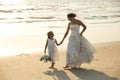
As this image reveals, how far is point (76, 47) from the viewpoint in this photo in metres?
11.1

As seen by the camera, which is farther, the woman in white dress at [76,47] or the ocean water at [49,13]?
the ocean water at [49,13]

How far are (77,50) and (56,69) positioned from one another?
33.5 inches

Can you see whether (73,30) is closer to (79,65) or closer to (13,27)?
(79,65)

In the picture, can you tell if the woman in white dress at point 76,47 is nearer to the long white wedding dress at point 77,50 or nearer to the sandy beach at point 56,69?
the long white wedding dress at point 77,50

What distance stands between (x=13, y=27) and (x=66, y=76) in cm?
1199

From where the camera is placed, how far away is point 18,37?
18.0 metres

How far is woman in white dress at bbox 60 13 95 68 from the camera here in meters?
10.9

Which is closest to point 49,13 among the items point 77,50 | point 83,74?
point 77,50

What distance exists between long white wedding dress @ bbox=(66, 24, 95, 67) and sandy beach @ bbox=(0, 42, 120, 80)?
0.88ft

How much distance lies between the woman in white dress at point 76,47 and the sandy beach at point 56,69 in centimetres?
27

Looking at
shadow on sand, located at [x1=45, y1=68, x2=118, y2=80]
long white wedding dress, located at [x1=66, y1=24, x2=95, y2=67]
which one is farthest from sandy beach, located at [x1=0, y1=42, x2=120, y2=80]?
long white wedding dress, located at [x1=66, y1=24, x2=95, y2=67]

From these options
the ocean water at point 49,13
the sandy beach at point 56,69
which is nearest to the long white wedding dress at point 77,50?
the sandy beach at point 56,69

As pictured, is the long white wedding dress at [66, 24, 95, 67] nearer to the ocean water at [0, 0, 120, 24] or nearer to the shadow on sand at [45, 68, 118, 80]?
the shadow on sand at [45, 68, 118, 80]

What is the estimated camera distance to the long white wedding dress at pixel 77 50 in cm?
1099
